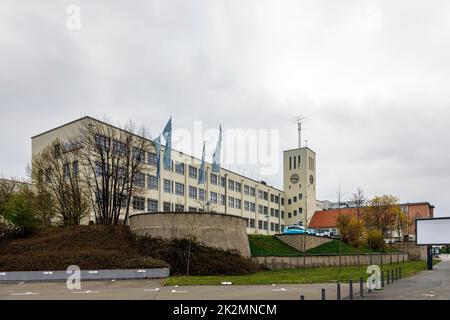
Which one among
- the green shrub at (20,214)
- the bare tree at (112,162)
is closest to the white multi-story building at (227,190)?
the bare tree at (112,162)

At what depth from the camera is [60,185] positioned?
45531 millimetres

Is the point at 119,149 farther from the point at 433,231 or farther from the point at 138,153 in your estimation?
the point at 433,231

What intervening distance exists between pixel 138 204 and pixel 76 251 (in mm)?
27768

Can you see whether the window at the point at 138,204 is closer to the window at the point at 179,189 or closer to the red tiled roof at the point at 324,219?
the window at the point at 179,189

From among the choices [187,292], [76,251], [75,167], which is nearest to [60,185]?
[75,167]

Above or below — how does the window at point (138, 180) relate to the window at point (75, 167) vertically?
below

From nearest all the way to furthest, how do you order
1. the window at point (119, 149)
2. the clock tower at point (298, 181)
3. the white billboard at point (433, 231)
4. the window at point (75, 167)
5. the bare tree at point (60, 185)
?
the bare tree at point (60, 185), the window at point (119, 149), the white billboard at point (433, 231), the window at point (75, 167), the clock tower at point (298, 181)

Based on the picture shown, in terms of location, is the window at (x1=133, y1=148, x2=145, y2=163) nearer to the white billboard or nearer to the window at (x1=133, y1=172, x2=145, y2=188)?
the window at (x1=133, y1=172, x2=145, y2=188)

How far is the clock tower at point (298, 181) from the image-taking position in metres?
102

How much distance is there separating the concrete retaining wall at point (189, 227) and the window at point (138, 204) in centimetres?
2203

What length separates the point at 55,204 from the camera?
148 ft

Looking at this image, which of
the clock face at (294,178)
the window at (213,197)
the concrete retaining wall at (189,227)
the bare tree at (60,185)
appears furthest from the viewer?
the clock face at (294,178)

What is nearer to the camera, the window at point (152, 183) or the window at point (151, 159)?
the window at point (151, 159)

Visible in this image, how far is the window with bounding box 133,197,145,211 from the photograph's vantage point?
5989 centimetres
